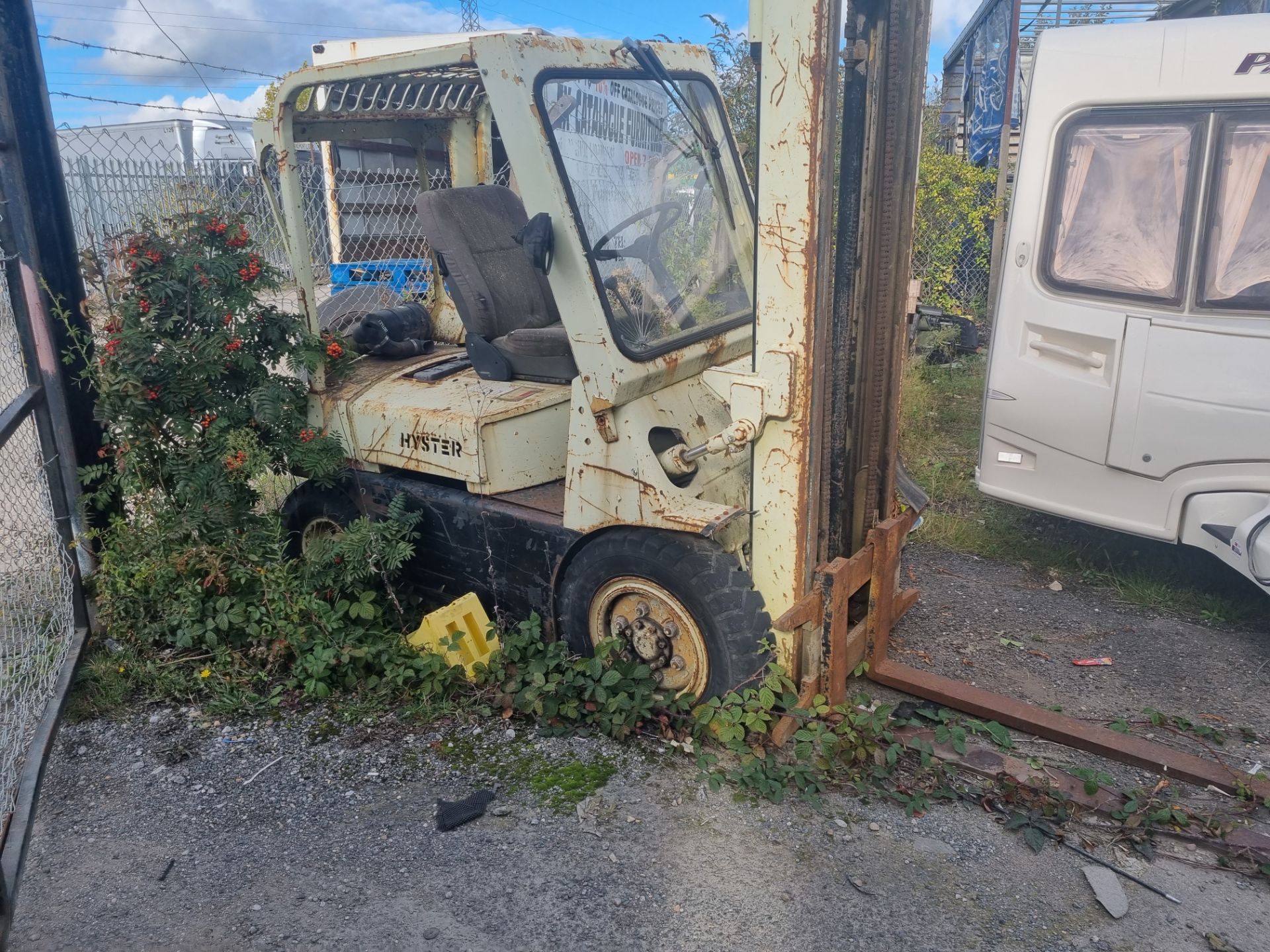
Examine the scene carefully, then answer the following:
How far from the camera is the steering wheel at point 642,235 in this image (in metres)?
3.01

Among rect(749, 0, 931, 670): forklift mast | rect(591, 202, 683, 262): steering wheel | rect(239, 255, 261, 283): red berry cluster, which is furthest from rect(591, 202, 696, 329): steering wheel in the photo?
rect(239, 255, 261, 283): red berry cluster

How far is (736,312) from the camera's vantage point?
3.49 metres

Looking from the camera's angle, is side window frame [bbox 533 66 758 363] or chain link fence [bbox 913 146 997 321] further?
chain link fence [bbox 913 146 997 321]

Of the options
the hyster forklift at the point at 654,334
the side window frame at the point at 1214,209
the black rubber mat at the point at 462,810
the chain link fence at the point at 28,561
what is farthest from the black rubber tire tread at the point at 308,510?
the side window frame at the point at 1214,209


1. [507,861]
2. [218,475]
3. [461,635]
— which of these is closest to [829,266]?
[461,635]

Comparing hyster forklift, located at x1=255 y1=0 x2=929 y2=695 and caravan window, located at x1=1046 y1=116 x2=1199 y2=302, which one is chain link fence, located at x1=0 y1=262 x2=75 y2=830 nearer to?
hyster forklift, located at x1=255 y1=0 x2=929 y2=695

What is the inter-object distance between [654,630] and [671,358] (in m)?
0.90

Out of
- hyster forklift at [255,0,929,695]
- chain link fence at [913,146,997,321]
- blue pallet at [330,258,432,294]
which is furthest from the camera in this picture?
chain link fence at [913,146,997,321]

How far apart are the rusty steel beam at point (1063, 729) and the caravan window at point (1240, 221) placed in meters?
1.84

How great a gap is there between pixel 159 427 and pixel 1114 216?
3973mm

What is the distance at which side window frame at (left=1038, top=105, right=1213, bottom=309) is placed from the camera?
12.4ft

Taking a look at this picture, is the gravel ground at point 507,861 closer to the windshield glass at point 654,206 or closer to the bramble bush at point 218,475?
the bramble bush at point 218,475

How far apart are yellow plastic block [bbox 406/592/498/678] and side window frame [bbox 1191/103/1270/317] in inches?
120

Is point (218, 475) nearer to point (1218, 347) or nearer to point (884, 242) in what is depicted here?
point (884, 242)
